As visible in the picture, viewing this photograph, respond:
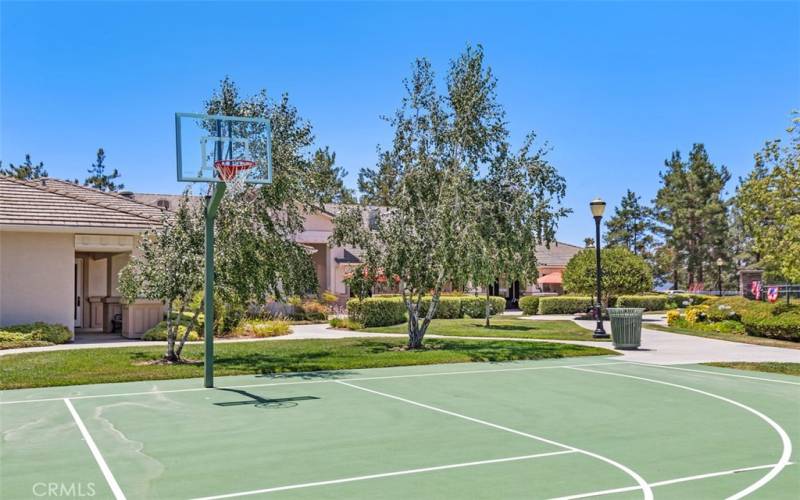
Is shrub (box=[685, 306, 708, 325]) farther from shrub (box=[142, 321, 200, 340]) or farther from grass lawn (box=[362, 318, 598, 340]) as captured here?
shrub (box=[142, 321, 200, 340])

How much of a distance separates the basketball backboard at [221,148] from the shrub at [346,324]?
50.1 feet

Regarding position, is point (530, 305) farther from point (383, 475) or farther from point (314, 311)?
point (383, 475)

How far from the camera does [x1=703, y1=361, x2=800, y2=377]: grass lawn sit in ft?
55.3

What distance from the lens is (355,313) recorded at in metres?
31.1

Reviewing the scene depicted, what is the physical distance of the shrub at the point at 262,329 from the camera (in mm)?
26219

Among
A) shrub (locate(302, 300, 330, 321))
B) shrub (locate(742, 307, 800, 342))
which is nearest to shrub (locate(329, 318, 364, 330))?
shrub (locate(302, 300, 330, 321))

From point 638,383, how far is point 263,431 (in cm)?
824

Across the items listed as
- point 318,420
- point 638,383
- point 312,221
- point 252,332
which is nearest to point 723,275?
point 312,221

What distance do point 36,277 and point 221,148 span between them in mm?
11198

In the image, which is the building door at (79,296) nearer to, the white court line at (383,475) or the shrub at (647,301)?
the white court line at (383,475)

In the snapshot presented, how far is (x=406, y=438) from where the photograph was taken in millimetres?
9422

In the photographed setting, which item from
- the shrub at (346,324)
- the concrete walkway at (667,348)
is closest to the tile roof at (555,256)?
the shrub at (346,324)

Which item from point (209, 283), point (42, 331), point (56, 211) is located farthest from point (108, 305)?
point (209, 283)

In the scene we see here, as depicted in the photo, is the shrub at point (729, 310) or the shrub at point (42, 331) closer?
the shrub at point (42, 331)
